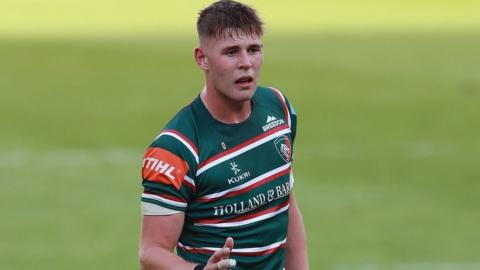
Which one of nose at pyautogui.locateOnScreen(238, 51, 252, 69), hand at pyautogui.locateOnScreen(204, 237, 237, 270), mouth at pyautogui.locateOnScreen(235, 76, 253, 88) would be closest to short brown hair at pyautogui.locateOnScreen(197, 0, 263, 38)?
A: nose at pyautogui.locateOnScreen(238, 51, 252, 69)

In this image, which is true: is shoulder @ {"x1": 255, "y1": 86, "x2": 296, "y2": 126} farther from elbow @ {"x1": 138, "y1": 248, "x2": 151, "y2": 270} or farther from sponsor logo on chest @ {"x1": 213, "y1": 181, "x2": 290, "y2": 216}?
elbow @ {"x1": 138, "y1": 248, "x2": 151, "y2": 270}

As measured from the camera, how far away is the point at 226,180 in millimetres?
7496

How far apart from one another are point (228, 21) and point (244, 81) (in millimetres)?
331

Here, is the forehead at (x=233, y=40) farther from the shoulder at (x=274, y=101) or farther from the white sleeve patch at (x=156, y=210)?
the white sleeve patch at (x=156, y=210)

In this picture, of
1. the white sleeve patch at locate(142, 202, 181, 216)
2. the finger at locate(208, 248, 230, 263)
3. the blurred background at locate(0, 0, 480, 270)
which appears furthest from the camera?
the blurred background at locate(0, 0, 480, 270)

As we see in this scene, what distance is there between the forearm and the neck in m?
0.80

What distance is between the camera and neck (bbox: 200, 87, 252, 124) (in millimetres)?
7590

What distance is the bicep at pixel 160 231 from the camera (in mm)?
7387

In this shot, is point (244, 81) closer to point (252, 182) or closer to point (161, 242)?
point (252, 182)
